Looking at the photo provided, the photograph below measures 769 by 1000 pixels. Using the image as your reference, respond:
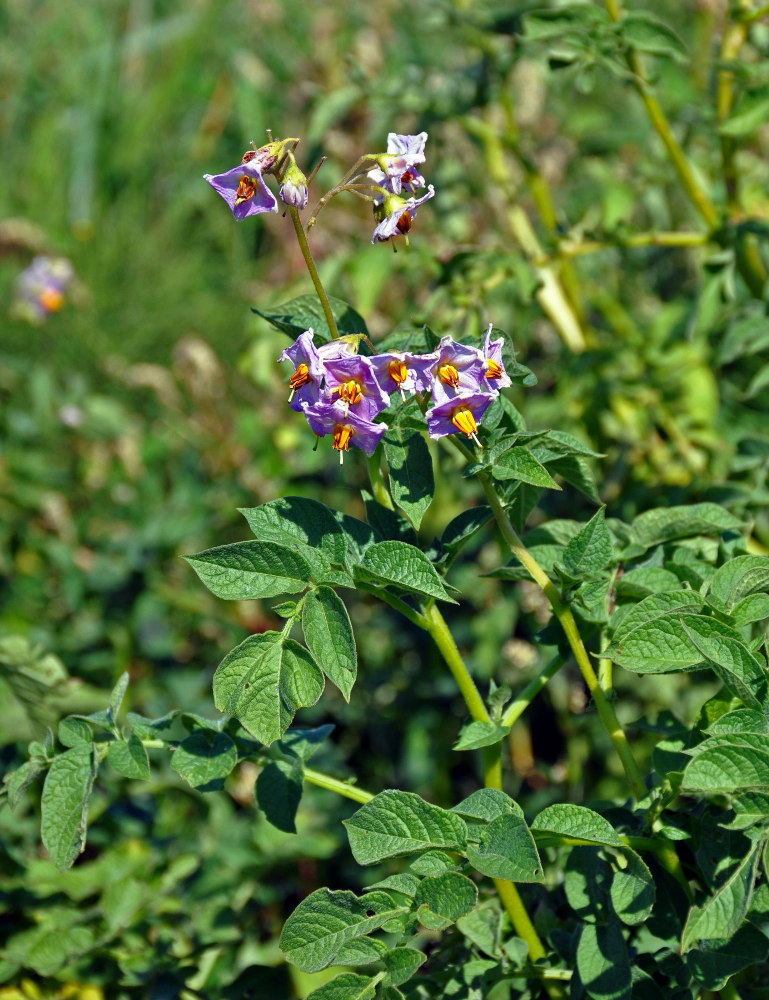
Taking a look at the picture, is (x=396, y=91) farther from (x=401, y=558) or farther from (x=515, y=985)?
(x=515, y=985)

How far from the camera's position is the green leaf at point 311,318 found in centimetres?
98

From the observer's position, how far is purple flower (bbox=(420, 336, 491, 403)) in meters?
0.86

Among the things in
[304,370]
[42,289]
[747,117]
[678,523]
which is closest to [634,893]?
[678,523]

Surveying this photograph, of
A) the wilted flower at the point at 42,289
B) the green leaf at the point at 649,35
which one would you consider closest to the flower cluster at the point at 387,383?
the green leaf at the point at 649,35

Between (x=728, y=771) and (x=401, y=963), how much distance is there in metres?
0.32

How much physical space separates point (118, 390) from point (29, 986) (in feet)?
7.19

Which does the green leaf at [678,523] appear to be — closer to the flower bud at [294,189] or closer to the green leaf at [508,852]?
the green leaf at [508,852]

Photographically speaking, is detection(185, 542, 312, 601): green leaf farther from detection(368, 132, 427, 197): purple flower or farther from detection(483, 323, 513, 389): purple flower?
detection(368, 132, 427, 197): purple flower

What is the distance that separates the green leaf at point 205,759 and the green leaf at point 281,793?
5 centimetres

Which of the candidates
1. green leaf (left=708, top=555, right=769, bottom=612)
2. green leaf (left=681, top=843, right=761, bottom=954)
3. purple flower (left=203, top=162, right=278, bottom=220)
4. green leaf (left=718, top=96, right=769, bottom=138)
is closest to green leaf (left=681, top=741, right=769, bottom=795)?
green leaf (left=681, top=843, right=761, bottom=954)

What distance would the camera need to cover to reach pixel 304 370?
34.8 inches

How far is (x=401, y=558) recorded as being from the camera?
0.87m

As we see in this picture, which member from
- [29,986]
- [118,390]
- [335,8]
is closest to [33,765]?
[29,986]

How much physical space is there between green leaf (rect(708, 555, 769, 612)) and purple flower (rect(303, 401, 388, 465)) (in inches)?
14.3
